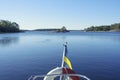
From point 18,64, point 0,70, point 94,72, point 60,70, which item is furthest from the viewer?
point 18,64

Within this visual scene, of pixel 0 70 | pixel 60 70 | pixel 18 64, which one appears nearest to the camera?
pixel 60 70

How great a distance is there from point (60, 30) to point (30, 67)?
162m

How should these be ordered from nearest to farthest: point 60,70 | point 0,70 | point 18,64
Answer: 1. point 60,70
2. point 0,70
3. point 18,64

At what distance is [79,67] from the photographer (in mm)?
21312

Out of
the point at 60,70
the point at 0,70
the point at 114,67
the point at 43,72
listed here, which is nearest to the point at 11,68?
the point at 0,70

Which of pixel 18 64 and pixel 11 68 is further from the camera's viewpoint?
pixel 18 64

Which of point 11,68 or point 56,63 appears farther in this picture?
point 56,63

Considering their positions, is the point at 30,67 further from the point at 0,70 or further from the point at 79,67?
the point at 79,67

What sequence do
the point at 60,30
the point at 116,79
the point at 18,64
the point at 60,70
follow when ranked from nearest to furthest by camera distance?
the point at 60,70
the point at 116,79
the point at 18,64
the point at 60,30

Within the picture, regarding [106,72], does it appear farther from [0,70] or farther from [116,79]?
[0,70]

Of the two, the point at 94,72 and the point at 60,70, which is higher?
the point at 60,70

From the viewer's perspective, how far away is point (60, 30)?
18350 cm

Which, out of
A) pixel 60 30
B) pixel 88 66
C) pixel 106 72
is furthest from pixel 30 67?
pixel 60 30

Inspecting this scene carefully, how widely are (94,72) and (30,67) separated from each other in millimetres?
5850
